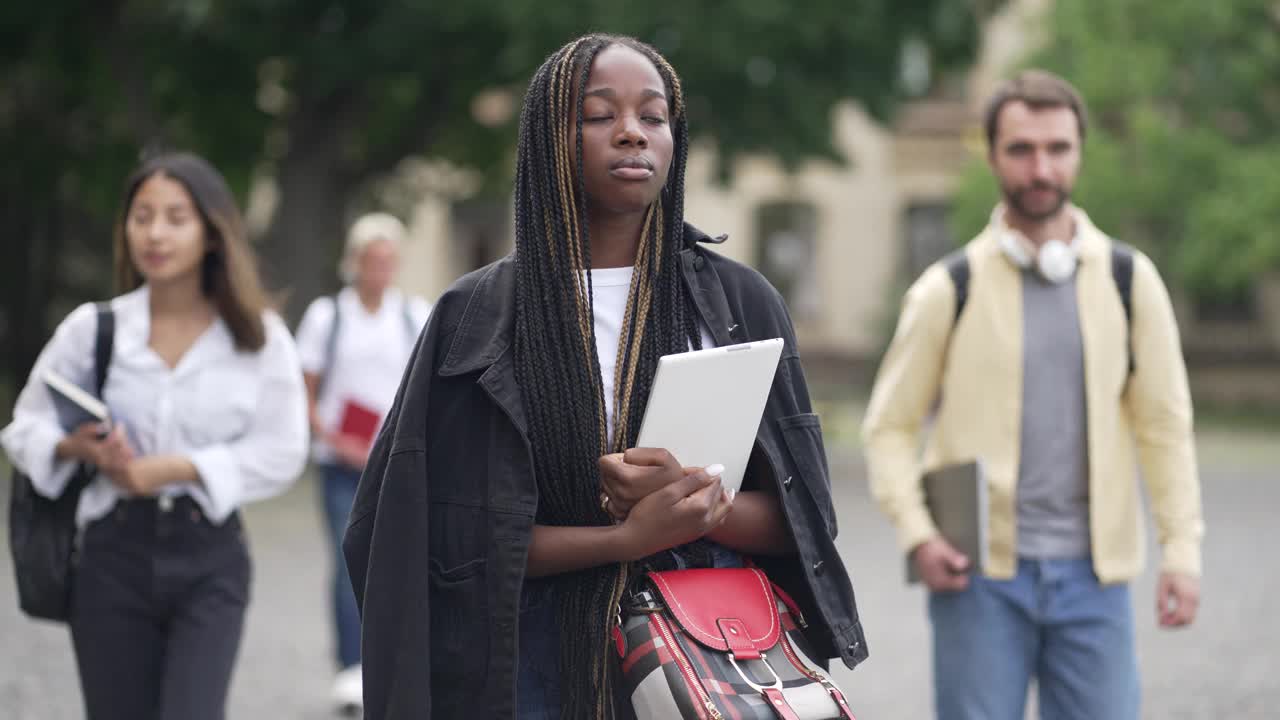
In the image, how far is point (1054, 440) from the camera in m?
4.30

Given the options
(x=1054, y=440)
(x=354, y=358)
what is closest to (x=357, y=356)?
(x=354, y=358)

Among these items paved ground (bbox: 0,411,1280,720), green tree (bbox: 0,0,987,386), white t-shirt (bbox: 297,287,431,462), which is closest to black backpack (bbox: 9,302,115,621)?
paved ground (bbox: 0,411,1280,720)

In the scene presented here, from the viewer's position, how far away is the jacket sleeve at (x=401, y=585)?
272 cm

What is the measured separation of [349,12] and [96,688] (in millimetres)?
15766

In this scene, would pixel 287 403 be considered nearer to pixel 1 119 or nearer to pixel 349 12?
pixel 349 12

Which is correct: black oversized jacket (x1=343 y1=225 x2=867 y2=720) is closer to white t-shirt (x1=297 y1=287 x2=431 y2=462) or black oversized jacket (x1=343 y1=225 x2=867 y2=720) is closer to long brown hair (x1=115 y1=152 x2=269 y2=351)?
long brown hair (x1=115 y1=152 x2=269 y2=351)

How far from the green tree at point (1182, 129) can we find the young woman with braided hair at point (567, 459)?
28023mm

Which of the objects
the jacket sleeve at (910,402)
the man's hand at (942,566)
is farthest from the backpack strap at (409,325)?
the man's hand at (942,566)

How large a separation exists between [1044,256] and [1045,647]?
0.96 m

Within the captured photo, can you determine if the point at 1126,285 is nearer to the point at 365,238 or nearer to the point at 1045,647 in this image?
the point at 1045,647

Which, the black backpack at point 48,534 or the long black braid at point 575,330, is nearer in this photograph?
the long black braid at point 575,330

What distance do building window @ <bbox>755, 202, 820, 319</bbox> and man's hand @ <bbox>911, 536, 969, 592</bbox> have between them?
37.8 m

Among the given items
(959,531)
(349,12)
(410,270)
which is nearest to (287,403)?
(959,531)

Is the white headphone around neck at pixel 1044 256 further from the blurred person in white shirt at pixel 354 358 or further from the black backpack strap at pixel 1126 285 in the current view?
the blurred person in white shirt at pixel 354 358
